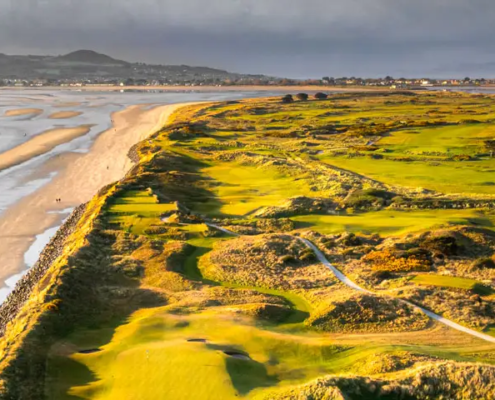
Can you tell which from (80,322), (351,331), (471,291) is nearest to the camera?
(351,331)

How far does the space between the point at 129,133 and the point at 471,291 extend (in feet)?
292

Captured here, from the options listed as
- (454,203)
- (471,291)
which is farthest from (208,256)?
(454,203)

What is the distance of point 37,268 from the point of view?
36156mm

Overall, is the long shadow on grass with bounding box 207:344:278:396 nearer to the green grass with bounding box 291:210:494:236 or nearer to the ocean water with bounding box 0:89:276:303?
the ocean water with bounding box 0:89:276:303

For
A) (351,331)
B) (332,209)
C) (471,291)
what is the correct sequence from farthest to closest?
(332,209) → (471,291) → (351,331)

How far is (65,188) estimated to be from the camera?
61406 millimetres

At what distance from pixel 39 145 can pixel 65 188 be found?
33457 millimetres

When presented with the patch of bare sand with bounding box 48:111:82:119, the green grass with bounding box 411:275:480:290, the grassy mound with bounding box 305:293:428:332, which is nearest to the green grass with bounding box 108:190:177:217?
the grassy mound with bounding box 305:293:428:332

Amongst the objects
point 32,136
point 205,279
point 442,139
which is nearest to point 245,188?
point 205,279

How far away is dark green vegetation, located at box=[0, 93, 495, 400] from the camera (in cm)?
1972

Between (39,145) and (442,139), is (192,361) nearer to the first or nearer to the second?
(442,139)

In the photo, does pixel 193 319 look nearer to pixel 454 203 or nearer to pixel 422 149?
pixel 454 203

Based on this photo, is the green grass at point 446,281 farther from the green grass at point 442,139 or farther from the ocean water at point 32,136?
the green grass at point 442,139

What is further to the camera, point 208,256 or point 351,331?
point 208,256
